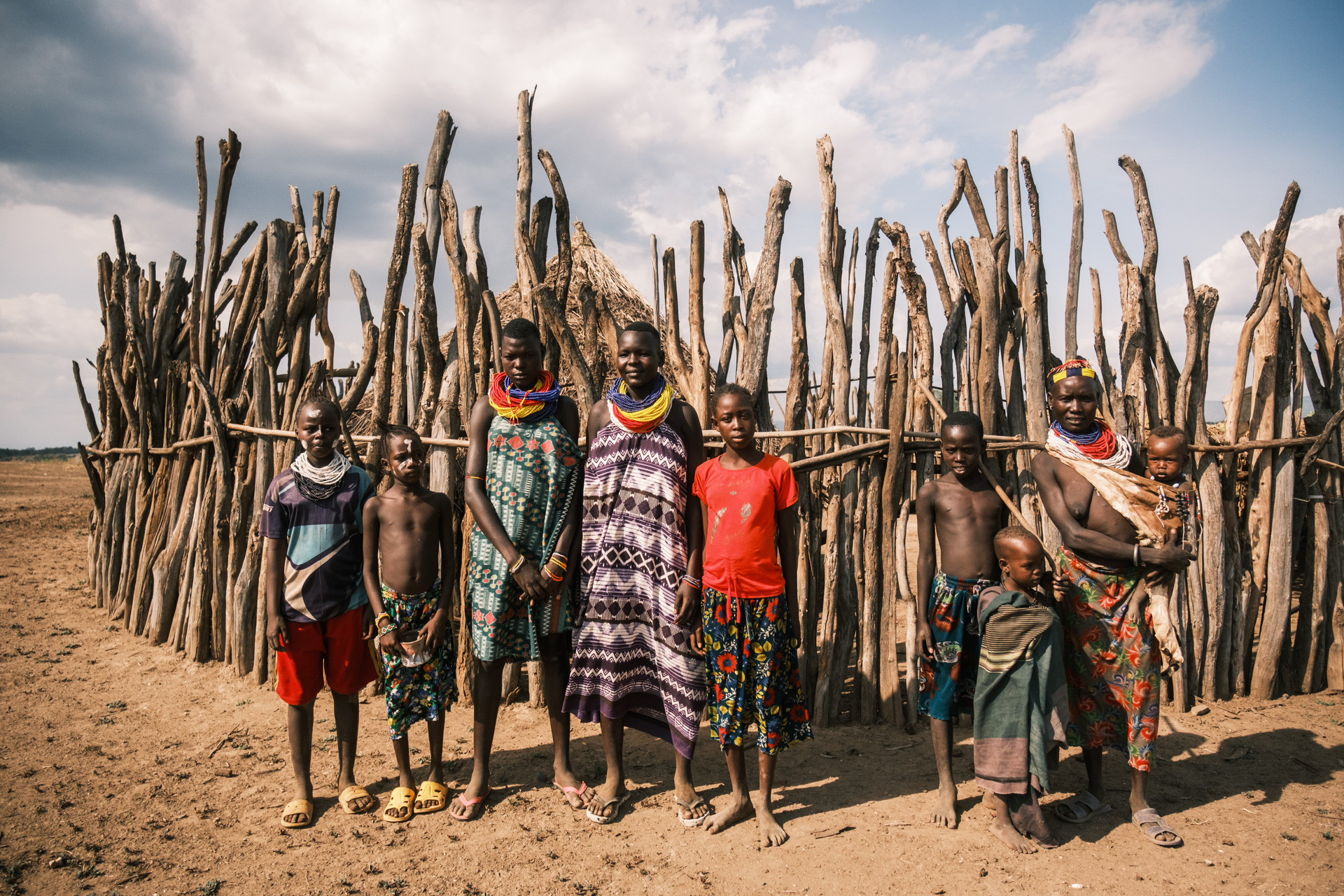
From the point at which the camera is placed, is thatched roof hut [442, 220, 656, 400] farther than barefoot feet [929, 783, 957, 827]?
Yes

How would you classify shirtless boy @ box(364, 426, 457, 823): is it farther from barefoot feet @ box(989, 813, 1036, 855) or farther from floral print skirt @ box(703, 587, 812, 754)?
barefoot feet @ box(989, 813, 1036, 855)

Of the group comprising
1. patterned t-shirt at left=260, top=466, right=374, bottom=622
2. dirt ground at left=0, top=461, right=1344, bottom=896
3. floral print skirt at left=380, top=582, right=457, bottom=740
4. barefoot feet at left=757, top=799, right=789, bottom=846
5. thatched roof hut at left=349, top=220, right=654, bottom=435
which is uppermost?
thatched roof hut at left=349, top=220, right=654, bottom=435

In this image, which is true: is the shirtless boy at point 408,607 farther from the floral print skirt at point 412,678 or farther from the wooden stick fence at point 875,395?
the wooden stick fence at point 875,395

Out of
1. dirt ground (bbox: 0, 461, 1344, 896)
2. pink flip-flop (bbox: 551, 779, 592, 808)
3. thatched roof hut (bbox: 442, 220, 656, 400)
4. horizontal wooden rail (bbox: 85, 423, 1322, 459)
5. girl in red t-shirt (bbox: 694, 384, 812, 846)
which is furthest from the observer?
thatched roof hut (bbox: 442, 220, 656, 400)

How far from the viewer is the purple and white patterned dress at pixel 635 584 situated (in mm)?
2912

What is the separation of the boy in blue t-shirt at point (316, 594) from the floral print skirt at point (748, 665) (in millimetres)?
1513

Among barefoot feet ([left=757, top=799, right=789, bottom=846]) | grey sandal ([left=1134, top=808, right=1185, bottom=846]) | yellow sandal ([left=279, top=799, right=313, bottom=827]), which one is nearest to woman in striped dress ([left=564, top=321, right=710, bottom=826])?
barefoot feet ([left=757, top=799, right=789, bottom=846])

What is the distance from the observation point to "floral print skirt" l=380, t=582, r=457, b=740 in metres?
2.99

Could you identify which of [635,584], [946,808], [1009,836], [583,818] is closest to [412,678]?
[583,818]

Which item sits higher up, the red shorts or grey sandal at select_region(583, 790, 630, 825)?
the red shorts

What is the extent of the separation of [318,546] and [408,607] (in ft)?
1.51

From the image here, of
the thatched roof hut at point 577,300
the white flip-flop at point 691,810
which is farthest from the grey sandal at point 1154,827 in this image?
the thatched roof hut at point 577,300

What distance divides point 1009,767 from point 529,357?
2.51 m

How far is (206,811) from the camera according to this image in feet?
9.89
